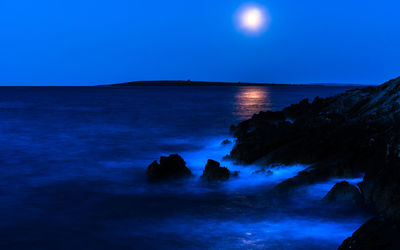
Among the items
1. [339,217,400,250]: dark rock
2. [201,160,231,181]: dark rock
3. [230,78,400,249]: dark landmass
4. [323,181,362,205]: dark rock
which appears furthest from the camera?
[201,160,231,181]: dark rock

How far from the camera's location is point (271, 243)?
325 inches

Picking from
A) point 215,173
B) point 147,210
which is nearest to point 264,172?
point 215,173

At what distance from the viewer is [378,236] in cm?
586

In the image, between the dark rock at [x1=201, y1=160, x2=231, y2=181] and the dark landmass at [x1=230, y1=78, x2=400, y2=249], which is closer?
the dark landmass at [x1=230, y1=78, x2=400, y2=249]

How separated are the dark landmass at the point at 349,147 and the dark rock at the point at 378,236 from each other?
1.61m

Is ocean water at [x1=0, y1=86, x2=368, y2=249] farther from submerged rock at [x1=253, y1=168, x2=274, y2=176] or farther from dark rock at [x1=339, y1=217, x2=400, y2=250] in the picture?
dark rock at [x1=339, y1=217, x2=400, y2=250]

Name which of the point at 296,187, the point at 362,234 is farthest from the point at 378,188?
the point at 362,234

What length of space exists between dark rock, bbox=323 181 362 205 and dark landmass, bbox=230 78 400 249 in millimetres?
25

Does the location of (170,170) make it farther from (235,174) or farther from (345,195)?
(345,195)

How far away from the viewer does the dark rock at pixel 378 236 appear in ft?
18.4

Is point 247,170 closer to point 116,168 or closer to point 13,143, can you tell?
point 116,168

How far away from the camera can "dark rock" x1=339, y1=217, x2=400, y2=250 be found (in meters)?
5.60

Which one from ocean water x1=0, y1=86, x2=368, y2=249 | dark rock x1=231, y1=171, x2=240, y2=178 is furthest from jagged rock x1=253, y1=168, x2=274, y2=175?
dark rock x1=231, y1=171, x2=240, y2=178

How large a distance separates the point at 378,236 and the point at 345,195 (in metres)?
3.89
